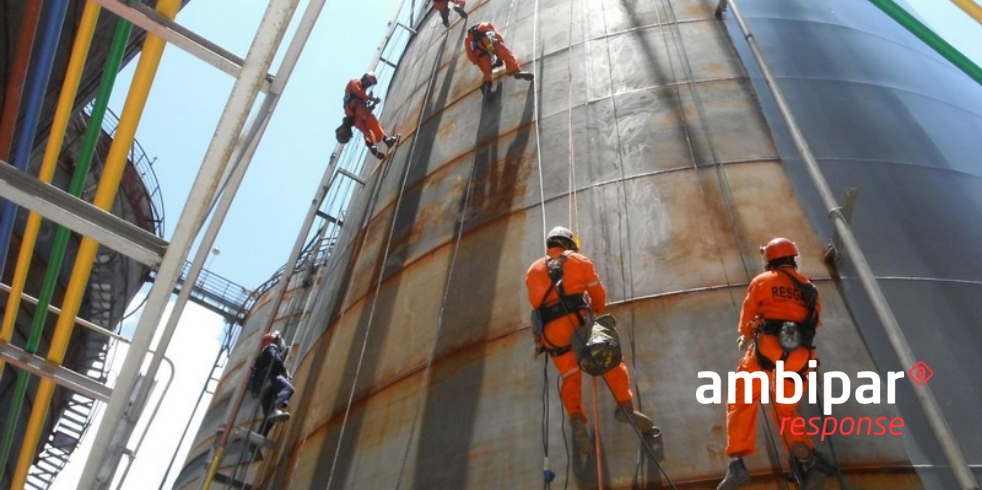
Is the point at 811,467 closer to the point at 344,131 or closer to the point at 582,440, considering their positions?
the point at 582,440

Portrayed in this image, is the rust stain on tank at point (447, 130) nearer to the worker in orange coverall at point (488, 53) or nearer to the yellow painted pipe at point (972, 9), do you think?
the worker in orange coverall at point (488, 53)

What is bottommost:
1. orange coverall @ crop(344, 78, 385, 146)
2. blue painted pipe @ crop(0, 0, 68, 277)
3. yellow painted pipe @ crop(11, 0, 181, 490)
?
yellow painted pipe @ crop(11, 0, 181, 490)

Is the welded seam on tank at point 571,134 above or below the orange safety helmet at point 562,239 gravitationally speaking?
A: above

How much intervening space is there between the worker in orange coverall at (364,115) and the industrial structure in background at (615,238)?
1.39 m

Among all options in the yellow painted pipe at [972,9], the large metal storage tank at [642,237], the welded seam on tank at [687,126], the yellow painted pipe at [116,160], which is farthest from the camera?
the welded seam on tank at [687,126]

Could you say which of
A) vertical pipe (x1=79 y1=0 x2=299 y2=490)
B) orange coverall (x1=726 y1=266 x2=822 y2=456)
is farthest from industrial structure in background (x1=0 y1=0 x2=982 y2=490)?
orange coverall (x1=726 y1=266 x2=822 y2=456)

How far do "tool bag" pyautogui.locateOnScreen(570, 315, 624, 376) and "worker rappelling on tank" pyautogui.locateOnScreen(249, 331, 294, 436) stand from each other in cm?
455

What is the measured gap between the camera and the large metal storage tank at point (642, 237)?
502 centimetres

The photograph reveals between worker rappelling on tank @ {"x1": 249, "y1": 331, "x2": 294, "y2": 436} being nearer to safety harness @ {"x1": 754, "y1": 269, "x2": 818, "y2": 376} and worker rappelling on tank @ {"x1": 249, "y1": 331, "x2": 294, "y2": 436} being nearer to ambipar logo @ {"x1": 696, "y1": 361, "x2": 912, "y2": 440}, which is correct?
ambipar logo @ {"x1": 696, "y1": 361, "x2": 912, "y2": 440}

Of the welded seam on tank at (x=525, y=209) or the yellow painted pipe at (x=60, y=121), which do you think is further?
the welded seam on tank at (x=525, y=209)

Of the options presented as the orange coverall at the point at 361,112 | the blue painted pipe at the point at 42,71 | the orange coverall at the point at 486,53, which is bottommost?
the blue painted pipe at the point at 42,71

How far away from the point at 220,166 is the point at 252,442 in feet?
18.8

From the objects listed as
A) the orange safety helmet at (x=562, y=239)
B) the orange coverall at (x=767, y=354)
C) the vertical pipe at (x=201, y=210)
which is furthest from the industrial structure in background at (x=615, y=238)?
the orange safety helmet at (x=562, y=239)

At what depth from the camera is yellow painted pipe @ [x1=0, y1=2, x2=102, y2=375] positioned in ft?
10.9
